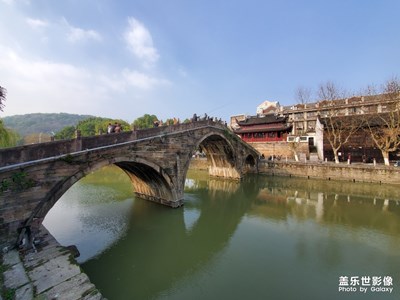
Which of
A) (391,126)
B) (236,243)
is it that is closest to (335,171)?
(391,126)

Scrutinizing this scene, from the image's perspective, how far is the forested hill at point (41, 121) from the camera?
12088 centimetres

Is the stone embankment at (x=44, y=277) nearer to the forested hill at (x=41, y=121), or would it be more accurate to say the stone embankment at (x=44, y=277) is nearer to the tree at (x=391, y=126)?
the tree at (x=391, y=126)

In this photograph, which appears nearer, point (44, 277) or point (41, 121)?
point (44, 277)

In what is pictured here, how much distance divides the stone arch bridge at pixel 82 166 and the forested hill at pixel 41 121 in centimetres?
13123

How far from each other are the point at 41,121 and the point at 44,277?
17276 cm

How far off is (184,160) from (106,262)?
7330 millimetres

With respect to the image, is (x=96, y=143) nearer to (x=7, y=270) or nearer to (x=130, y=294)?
(x=7, y=270)

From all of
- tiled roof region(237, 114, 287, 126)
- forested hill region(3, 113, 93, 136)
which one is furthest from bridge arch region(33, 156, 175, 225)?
forested hill region(3, 113, 93, 136)

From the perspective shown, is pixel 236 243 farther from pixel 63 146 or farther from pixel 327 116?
pixel 327 116

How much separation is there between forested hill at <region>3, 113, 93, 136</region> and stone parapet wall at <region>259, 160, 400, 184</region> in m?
130

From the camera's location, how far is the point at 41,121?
142 meters

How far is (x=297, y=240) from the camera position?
9.46 meters
